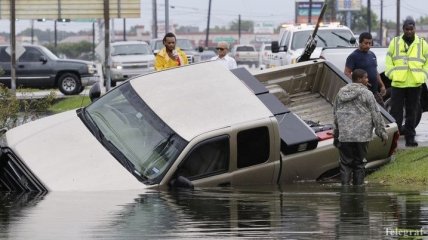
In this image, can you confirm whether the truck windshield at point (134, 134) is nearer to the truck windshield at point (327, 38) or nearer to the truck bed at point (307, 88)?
the truck bed at point (307, 88)

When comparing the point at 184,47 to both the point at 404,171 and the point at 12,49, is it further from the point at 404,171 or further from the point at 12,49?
the point at 404,171

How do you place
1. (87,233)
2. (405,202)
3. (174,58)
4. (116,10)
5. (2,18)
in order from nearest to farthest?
1. (87,233)
2. (405,202)
3. (174,58)
4. (116,10)
5. (2,18)

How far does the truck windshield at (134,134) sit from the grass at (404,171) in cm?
300

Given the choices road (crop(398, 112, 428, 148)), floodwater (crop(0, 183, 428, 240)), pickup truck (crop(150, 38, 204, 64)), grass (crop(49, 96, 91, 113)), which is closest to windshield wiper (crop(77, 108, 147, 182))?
floodwater (crop(0, 183, 428, 240))

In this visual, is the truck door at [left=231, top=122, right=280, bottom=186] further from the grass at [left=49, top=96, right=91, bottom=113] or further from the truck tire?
the truck tire

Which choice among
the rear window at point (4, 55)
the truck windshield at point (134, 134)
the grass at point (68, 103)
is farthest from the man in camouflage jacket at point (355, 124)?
the rear window at point (4, 55)

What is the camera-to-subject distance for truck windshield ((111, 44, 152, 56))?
43062 mm

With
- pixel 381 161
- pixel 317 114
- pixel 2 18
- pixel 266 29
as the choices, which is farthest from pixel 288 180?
pixel 266 29

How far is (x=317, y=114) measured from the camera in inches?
631

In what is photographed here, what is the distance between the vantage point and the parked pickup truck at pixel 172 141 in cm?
1180

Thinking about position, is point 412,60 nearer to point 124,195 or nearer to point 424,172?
point 424,172

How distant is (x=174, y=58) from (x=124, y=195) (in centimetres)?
493

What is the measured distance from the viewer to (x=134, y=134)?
1240 cm

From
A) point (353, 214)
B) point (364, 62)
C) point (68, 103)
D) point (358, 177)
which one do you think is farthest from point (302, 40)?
point (353, 214)
